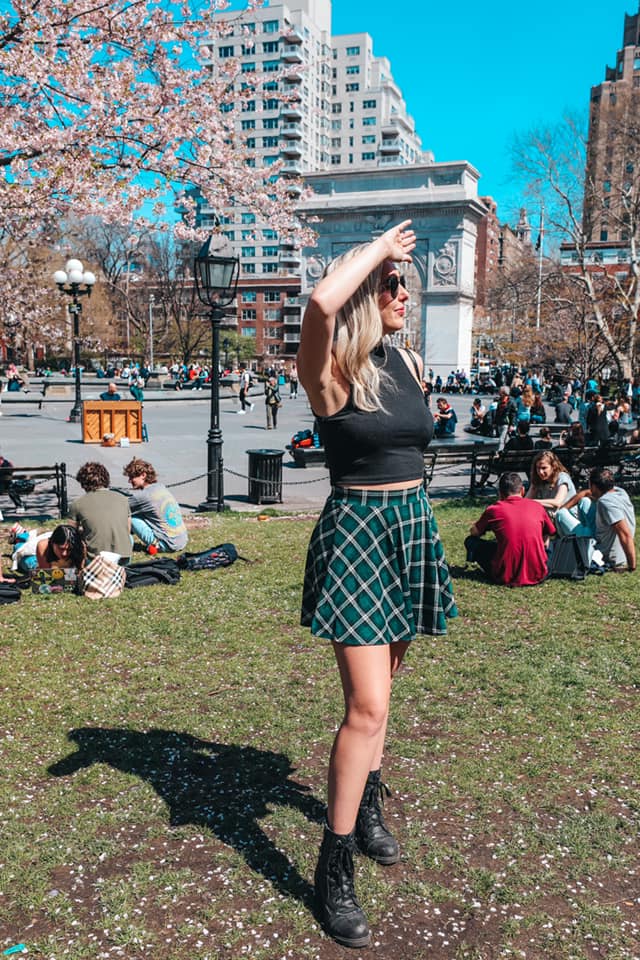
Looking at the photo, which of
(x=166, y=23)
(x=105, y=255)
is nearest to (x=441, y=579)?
(x=166, y=23)

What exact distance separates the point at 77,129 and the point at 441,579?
361 inches

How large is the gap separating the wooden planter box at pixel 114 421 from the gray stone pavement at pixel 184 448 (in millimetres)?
478

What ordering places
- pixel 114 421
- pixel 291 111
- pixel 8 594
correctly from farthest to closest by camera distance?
pixel 291 111 < pixel 114 421 < pixel 8 594

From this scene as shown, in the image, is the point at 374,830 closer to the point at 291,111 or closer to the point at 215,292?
the point at 215,292

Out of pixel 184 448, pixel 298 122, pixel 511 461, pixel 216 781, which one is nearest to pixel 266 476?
pixel 511 461

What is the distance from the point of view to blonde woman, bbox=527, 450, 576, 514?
28.6 feet

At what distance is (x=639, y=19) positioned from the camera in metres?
116

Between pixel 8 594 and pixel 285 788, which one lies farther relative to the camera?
pixel 8 594

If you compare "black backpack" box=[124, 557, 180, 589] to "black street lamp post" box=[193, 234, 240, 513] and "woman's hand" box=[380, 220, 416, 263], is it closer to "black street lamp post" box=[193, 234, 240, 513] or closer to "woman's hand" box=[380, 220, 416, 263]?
"black street lamp post" box=[193, 234, 240, 513]

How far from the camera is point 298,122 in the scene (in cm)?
10231

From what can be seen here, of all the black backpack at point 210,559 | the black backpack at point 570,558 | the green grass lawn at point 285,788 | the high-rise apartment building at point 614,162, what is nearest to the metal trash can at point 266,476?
the black backpack at point 210,559

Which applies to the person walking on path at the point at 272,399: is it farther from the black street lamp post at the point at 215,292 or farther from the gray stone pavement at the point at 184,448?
the black street lamp post at the point at 215,292

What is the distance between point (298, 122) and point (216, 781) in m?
110

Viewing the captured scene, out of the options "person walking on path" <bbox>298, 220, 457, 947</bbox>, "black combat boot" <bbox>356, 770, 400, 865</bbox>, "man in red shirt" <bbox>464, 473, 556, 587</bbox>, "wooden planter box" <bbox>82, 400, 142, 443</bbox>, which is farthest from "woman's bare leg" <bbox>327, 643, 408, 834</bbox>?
"wooden planter box" <bbox>82, 400, 142, 443</bbox>
